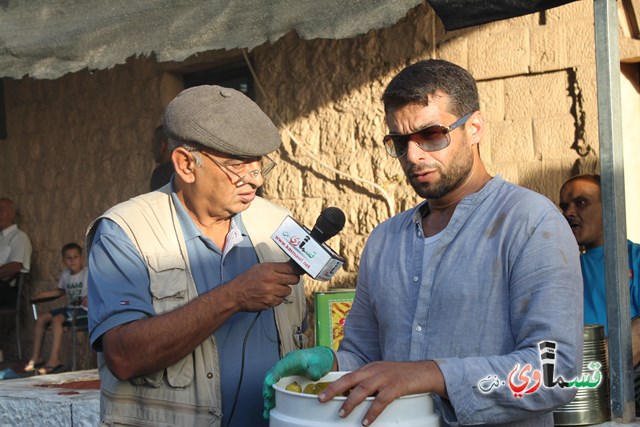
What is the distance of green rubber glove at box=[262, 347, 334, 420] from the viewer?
2162 millimetres

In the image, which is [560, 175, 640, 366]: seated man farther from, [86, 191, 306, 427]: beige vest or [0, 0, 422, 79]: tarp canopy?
[86, 191, 306, 427]: beige vest

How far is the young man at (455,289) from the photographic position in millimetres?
1990

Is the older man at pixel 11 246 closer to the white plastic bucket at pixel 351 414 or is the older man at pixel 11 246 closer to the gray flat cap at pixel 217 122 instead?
the gray flat cap at pixel 217 122

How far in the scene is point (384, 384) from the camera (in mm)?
1933

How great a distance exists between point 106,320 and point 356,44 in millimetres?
3814

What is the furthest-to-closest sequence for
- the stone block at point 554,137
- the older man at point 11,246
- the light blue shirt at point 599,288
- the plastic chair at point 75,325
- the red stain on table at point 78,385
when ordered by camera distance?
the older man at point 11,246
the plastic chair at point 75,325
the red stain on table at point 78,385
the stone block at point 554,137
the light blue shirt at point 599,288

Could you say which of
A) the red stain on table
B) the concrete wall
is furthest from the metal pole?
the red stain on table

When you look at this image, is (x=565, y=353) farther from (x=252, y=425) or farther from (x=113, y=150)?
(x=113, y=150)

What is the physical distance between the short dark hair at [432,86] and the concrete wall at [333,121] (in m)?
2.80

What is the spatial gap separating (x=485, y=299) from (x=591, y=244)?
2.63 metres

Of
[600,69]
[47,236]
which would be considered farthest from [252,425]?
[47,236]

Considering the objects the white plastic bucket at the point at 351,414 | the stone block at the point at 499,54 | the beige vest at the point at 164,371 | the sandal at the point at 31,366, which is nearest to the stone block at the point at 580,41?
the stone block at the point at 499,54

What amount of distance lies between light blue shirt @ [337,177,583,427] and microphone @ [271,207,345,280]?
12cm

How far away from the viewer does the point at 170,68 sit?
734 cm
